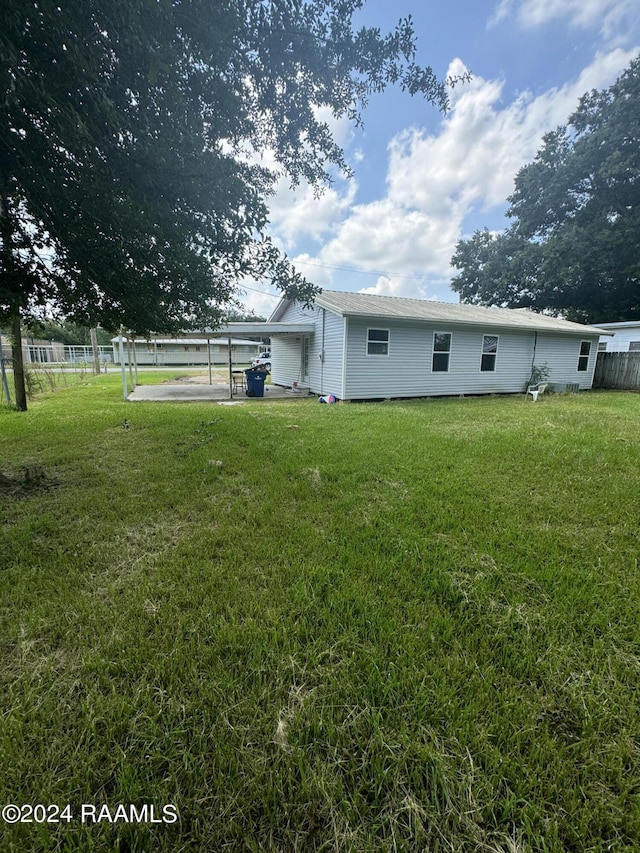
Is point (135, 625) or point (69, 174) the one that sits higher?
point (69, 174)

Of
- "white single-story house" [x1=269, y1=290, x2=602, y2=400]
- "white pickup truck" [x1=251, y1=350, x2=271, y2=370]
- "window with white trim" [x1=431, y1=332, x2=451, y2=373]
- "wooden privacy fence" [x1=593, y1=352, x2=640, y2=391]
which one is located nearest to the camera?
"white single-story house" [x1=269, y1=290, x2=602, y2=400]

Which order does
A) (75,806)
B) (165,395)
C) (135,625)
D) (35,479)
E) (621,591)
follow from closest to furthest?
(75,806), (135,625), (621,591), (35,479), (165,395)

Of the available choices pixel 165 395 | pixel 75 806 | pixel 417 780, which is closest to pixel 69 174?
pixel 75 806

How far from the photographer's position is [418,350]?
1126 cm

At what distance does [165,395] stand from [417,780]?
12178 mm

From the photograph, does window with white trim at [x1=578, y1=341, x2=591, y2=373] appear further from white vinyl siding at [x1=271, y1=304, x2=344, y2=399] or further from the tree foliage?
white vinyl siding at [x1=271, y1=304, x2=344, y2=399]

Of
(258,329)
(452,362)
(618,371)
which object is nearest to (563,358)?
(618,371)

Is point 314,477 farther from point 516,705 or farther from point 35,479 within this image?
point 35,479

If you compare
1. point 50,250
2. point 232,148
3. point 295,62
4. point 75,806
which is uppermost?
point 295,62

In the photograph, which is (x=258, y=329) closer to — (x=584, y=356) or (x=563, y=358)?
(x=563, y=358)

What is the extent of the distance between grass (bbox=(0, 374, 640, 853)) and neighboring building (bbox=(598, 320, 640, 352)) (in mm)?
16623

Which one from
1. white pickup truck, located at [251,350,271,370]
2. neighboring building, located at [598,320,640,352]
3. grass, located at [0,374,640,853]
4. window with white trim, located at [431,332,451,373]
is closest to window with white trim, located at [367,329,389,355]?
window with white trim, located at [431,332,451,373]

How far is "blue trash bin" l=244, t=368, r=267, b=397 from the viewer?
1211 cm

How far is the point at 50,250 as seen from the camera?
4223mm
